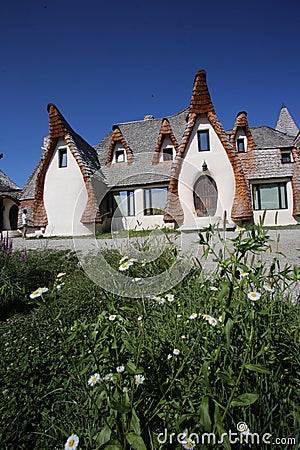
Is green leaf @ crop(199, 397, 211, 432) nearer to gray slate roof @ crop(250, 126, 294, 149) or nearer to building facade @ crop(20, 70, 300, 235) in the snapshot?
building facade @ crop(20, 70, 300, 235)

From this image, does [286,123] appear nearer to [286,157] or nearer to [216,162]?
[286,157]

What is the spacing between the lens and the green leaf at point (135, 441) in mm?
874

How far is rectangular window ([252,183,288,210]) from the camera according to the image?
1430cm

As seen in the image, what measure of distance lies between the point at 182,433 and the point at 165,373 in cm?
41

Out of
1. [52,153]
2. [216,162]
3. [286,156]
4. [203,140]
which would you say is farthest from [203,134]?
[52,153]

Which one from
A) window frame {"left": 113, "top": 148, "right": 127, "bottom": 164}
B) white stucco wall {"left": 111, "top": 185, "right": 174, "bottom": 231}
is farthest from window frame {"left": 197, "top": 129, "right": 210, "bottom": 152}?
white stucco wall {"left": 111, "top": 185, "right": 174, "bottom": 231}

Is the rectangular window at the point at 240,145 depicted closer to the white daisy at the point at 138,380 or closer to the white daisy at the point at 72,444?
the white daisy at the point at 138,380

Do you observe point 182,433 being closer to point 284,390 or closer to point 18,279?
point 284,390

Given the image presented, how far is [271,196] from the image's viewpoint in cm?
1445

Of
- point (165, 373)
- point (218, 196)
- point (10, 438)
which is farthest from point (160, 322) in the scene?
point (218, 196)

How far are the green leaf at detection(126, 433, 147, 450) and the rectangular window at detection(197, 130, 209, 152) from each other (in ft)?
45.5

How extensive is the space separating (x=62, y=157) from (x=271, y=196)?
36.7ft

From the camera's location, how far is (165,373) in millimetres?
1452

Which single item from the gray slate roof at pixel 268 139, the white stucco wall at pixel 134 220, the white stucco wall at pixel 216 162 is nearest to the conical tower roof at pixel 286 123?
the gray slate roof at pixel 268 139
